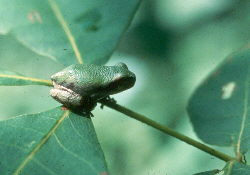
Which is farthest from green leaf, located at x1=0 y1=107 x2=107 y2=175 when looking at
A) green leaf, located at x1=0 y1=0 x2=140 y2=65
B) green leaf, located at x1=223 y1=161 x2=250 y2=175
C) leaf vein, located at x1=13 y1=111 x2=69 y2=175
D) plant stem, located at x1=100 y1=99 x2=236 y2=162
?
green leaf, located at x1=223 y1=161 x2=250 y2=175

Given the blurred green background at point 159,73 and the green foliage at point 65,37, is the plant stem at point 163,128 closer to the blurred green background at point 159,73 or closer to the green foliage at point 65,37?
the green foliage at point 65,37

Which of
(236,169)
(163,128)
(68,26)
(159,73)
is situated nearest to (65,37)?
(68,26)

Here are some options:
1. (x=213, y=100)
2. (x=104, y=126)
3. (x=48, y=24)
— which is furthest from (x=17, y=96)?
(x=213, y=100)

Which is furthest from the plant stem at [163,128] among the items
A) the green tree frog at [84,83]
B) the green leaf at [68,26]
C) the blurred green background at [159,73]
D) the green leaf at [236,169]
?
the blurred green background at [159,73]

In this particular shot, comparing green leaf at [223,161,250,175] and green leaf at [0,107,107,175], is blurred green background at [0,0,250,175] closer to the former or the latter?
green leaf at [223,161,250,175]

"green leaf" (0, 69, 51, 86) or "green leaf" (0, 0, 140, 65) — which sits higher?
"green leaf" (0, 0, 140, 65)
